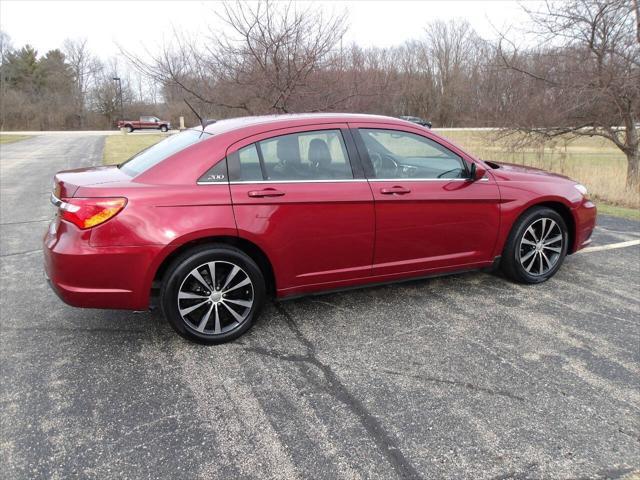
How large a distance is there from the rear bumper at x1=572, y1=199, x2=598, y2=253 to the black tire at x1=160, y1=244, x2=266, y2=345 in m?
3.11

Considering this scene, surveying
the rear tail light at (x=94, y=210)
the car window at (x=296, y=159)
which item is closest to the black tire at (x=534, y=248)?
the car window at (x=296, y=159)

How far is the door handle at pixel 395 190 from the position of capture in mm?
3814

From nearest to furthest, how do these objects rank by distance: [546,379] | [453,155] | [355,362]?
[546,379] < [355,362] < [453,155]

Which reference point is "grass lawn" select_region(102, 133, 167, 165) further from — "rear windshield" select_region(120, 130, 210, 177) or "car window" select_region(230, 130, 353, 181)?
"car window" select_region(230, 130, 353, 181)

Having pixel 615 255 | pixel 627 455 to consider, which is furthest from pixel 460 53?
pixel 627 455

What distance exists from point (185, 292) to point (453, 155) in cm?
246

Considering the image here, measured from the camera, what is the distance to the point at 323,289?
3.83m

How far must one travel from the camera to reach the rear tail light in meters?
3.17

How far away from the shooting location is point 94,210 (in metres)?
3.18

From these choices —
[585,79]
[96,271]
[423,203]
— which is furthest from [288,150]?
[585,79]

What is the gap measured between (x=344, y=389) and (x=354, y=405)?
0.55 ft

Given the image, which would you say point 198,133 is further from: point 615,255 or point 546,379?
point 615,255

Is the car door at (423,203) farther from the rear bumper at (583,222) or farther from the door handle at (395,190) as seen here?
the rear bumper at (583,222)

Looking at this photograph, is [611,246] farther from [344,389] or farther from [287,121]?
[344,389]
